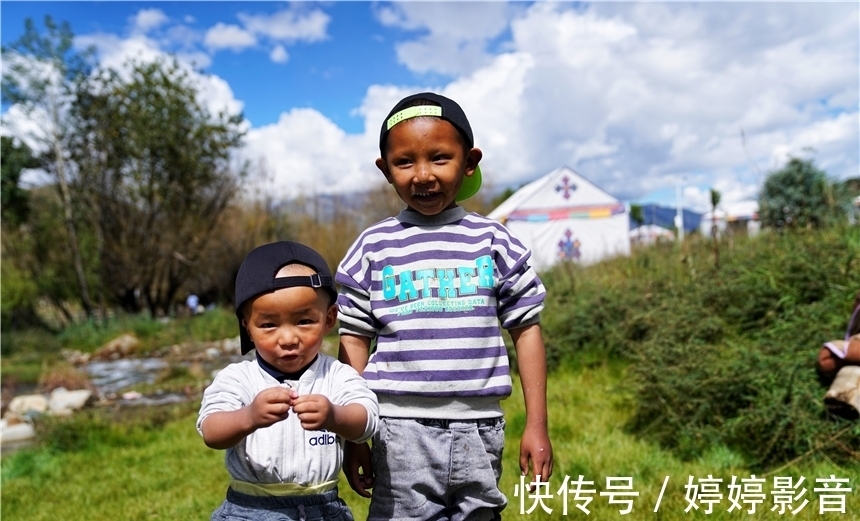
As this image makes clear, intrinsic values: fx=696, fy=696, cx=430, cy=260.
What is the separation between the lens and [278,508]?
5.47ft

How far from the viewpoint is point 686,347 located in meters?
4.09

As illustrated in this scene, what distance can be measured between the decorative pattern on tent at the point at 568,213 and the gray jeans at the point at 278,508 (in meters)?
14.2

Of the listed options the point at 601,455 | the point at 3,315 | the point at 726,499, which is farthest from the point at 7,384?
the point at 726,499

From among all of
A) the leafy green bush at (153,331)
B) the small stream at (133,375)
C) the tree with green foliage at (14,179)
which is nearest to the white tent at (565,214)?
the leafy green bush at (153,331)

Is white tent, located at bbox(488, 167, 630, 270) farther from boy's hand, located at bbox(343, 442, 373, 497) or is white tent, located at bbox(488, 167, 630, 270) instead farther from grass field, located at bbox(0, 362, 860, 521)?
boy's hand, located at bbox(343, 442, 373, 497)

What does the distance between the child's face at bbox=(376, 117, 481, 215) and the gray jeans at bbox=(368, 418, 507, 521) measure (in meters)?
0.60

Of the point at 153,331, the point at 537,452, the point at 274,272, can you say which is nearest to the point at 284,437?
the point at 274,272

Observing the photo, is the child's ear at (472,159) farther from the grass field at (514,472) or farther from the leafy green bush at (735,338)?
the leafy green bush at (735,338)

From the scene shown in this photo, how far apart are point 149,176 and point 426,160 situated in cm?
1731

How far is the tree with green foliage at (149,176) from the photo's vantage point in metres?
16.9

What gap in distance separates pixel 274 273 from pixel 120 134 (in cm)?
1716

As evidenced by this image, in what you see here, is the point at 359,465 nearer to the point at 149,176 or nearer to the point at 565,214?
the point at 565,214

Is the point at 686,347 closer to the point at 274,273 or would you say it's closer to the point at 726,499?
the point at 726,499

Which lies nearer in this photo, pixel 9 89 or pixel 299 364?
pixel 299 364
